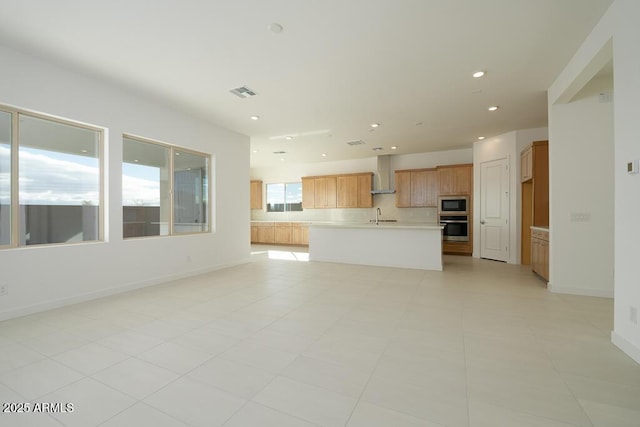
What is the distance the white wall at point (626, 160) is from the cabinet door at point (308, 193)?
8154 millimetres

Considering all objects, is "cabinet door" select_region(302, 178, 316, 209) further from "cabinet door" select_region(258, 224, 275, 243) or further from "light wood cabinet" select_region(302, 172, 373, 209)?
"cabinet door" select_region(258, 224, 275, 243)

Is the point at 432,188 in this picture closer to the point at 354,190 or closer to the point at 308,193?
the point at 354,190

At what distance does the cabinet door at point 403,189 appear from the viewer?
8633mm

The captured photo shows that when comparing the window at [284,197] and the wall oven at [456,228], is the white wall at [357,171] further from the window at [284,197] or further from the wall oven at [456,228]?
the wall oven at [456,228]

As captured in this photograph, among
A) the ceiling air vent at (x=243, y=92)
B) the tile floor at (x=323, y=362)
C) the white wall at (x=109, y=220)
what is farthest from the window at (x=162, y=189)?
the ceiling air vent at (x=243, y=92)

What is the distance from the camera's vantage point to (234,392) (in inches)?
71.7

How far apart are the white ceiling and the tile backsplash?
4.00 m

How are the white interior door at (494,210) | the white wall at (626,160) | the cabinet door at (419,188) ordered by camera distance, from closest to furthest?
the white wall at (626,160)
the white interior door at (494,210)
the cabinet door at (419,188)

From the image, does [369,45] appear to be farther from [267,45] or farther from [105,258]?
[105,258]

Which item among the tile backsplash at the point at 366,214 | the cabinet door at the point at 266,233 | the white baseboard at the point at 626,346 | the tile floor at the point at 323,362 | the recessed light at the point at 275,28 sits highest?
the recessed light at the point at 275,28

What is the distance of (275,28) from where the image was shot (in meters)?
2.78

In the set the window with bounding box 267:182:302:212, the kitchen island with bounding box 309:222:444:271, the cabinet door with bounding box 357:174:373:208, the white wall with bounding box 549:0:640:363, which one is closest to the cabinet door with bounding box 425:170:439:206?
the cabinet door with bounding box 357:174:373:208

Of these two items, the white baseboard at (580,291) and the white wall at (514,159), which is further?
the white wall at (514,159)

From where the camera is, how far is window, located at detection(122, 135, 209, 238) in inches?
177
